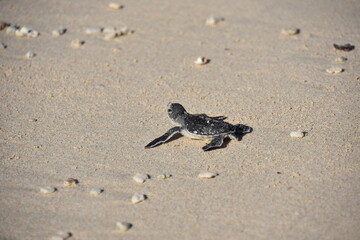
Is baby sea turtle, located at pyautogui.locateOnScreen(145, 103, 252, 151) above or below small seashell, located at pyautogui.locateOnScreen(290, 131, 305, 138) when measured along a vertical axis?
above

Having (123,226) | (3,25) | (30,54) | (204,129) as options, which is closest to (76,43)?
(30,54)

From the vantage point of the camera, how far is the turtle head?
12.8 ft

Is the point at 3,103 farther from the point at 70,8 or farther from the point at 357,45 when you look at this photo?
the point at 357,45

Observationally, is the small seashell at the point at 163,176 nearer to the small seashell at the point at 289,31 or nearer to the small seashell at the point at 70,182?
the small seashell at the point at 70,182

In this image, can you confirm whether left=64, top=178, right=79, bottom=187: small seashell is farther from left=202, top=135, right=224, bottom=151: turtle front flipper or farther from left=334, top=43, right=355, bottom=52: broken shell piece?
left=334, top=43, right=355, bottom=52: broken shell piece

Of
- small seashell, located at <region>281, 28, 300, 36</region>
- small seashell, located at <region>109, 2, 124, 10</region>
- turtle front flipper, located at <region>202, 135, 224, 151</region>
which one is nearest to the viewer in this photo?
turtle front flipper, located at <region>202, 135, 224, 151</region>

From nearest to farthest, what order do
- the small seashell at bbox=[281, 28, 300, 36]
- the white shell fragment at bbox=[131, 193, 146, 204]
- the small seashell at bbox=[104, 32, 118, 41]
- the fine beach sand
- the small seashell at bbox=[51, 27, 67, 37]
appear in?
the fine beach sand
the white shell fragment at bbox=[131, 193, 146, 204]
the small seashell at bbox=[281, 28, 300, 36]
the small seashell at bbox=[104, 32, 118, 41]
the small seashell at bbox=[51, 27, 67, 37]

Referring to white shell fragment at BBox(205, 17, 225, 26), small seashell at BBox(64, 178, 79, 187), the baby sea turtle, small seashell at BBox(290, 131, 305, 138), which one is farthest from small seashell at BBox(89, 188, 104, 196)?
white shell fragment at BBox(205, 17, 225, 26)

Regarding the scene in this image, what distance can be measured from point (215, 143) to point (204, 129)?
0.15 meters

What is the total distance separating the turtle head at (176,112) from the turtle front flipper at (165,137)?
0.27 ft

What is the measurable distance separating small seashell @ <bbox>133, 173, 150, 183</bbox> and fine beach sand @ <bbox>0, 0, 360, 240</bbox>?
0.07m

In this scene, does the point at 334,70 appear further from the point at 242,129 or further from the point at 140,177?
the point at 140,177

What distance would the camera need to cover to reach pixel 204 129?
3.75 m

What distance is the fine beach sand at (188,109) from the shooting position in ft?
10.2
